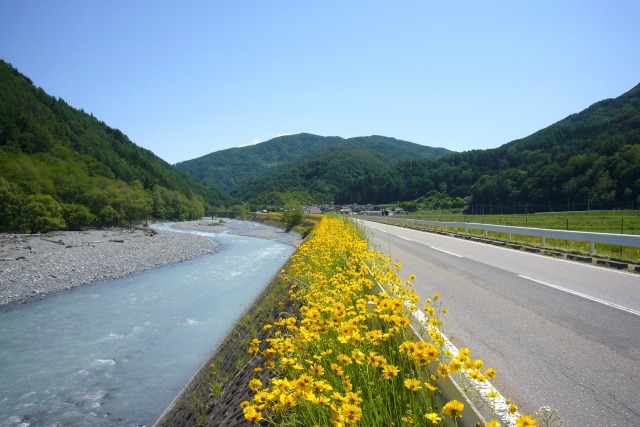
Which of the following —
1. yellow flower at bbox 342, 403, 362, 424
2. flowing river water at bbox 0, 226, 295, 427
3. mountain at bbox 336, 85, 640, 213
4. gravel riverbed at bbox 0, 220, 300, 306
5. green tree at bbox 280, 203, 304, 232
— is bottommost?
flowing river water at bbox 0, 226, 295, 427

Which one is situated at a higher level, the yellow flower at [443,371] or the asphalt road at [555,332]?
the yellow flower at [443,371]

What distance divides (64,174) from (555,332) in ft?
258

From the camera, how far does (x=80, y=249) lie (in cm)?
3125

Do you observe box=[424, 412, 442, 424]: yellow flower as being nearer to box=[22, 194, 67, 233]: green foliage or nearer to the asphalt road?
the asphalt road

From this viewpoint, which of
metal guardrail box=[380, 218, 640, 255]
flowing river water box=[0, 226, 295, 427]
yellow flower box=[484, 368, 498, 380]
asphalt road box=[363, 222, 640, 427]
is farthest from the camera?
metal guardrail box=[380, 218, 640, 255]

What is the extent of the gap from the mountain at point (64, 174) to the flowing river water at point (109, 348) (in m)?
36.8

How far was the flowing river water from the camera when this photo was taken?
7.28m

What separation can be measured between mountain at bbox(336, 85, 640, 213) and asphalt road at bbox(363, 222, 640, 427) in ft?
101

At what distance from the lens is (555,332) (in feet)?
15.7

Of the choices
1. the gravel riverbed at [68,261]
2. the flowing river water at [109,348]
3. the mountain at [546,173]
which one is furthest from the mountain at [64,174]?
the mountain at [546,173]

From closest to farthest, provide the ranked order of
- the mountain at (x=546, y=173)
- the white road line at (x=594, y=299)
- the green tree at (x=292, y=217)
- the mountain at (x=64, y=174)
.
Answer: the white road line at (x=594, y=299) < the mountain at (x=64, y=174) < the mountain at (x=546, y=173) < the green tree at (x=292, y=217)

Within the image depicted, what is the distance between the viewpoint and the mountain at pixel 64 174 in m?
48.0

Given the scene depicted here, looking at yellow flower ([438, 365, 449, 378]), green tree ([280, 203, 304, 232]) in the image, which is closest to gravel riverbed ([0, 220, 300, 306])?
yellow flower ([438, 365, 449, 378])

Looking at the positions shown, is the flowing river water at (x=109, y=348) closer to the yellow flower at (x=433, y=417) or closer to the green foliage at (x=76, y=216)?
the yellow flower at (x=433, y=417)
